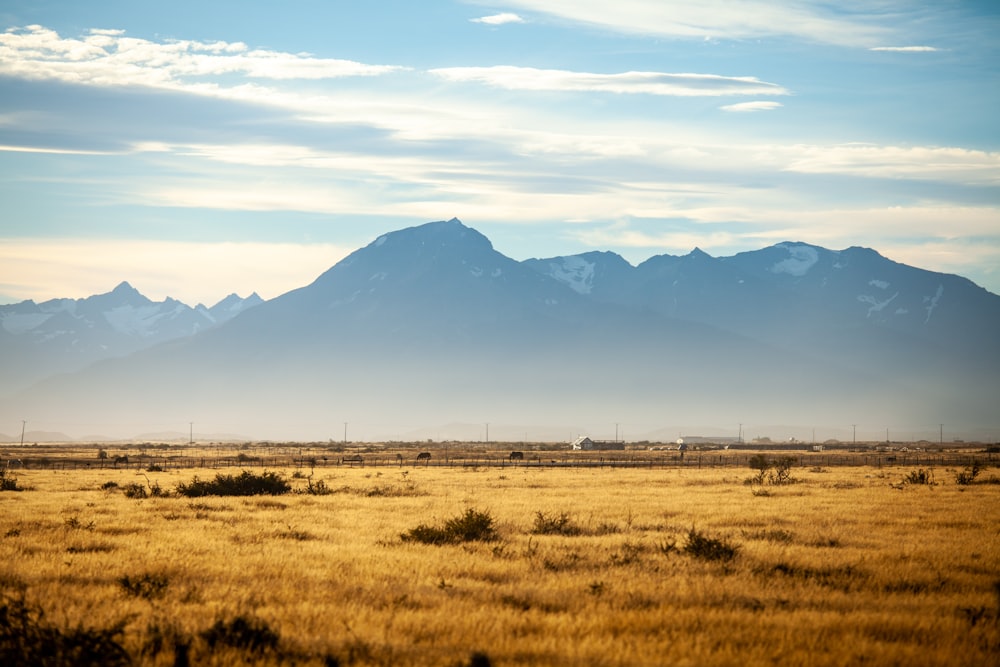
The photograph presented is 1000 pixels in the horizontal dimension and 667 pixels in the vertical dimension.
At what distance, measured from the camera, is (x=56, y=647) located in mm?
11984

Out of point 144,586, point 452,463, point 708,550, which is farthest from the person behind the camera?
point 452,463

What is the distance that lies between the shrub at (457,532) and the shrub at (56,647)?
12.6 m

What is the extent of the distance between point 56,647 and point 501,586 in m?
7.99

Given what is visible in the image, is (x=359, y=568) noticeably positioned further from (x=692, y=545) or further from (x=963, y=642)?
(x=963, y=642)

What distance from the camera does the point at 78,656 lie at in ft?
38.6

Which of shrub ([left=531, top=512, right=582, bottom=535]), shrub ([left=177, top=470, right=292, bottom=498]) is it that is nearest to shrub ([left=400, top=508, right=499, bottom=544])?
shrub ([left=531, top=512, right=582, bottom=535])

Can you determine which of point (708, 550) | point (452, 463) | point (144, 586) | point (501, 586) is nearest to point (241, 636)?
point (144, 586)

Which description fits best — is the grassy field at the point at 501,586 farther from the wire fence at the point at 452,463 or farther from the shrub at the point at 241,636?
the wire fence at the point at 452,463

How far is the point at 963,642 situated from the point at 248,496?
3274cm

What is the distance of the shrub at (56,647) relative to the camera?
11594 millimetres

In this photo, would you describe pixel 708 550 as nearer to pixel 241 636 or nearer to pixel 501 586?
pixel 501 586

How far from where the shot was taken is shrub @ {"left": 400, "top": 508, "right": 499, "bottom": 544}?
2481 centimetres

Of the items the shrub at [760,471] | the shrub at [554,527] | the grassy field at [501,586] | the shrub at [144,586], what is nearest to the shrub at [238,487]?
the grassy field at [501,586]

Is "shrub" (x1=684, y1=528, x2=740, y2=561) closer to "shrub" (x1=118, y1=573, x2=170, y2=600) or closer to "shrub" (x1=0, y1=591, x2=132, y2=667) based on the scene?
"shrub" (x1=118, y1=573, x2=170, y2=600)
